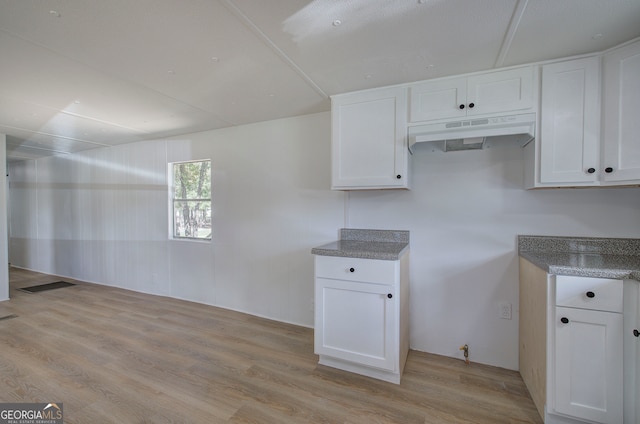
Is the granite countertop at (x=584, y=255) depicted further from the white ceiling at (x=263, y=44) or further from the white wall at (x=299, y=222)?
the white ceiling at (x=263, y=44)

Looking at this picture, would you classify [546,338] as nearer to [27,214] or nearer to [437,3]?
[437,3]

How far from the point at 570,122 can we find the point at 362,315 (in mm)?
1928

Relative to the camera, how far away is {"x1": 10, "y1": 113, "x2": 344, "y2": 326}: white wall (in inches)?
116

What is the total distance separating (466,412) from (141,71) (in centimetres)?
326

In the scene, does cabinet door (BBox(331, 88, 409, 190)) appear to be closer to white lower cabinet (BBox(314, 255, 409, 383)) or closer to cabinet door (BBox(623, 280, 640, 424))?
white lower cabinet (BBox(314, 255, 409, 383))

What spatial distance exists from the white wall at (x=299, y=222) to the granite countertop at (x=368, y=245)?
10 cm

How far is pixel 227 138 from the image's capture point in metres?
3.45

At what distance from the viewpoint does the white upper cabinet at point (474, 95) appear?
6.18 ft

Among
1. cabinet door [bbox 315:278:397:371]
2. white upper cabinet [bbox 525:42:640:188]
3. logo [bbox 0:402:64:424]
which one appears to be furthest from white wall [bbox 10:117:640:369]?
logo [bbox 0:402:64:424]

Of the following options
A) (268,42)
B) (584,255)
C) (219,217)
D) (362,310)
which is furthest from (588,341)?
(219,217)

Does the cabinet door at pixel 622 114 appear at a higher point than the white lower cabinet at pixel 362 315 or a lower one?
higher

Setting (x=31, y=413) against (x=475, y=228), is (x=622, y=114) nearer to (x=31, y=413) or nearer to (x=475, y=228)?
(x=475, y=228)

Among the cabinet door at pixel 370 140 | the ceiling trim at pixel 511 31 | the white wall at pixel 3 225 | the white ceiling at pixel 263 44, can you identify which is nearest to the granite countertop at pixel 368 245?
the cabinet door at pixel 370 140

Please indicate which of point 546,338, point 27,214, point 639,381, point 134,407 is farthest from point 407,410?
point 27,214
